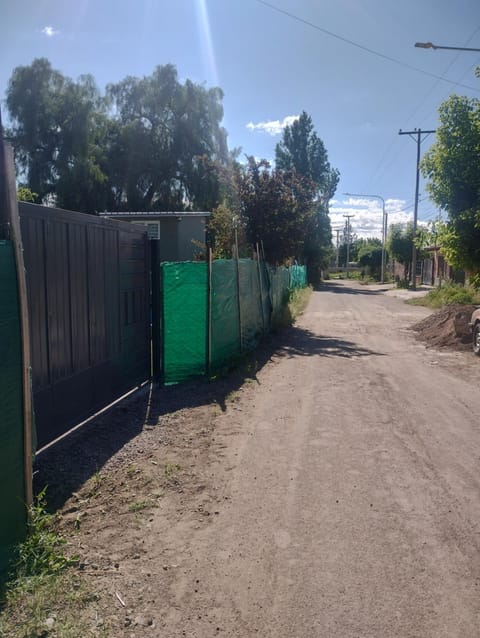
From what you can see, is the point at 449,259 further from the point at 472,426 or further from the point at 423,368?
the point at 472,426

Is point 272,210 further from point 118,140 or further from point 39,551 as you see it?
point 118,140

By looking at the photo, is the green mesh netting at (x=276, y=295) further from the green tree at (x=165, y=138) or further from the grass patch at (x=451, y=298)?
the green tree at (x=165, y=138)

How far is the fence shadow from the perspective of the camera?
4.73m

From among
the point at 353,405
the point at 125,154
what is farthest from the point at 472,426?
the point at 125,154

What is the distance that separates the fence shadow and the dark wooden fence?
0.62ft

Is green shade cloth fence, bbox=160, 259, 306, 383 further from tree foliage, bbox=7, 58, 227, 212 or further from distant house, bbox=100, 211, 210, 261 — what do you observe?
tree foliage, bbox=7, 58, 227, 212

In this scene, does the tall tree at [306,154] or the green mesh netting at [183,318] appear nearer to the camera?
the green mesh netting at [183,318]

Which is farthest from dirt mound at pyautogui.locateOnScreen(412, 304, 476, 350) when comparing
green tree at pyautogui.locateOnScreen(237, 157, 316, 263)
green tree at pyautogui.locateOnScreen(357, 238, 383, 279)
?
green tree at pyautogui.locateOnScreen(357, 238, 383, 279)

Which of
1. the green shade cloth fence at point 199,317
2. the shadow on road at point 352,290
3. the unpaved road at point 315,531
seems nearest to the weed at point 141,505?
the unpaved road at point 315,531

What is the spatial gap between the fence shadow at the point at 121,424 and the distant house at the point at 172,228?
13979 mm

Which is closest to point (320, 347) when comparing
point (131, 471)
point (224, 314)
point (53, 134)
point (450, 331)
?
point (450, 331)

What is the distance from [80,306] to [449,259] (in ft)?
35.7

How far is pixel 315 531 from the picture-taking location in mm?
3840

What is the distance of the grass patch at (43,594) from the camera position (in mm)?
2787
